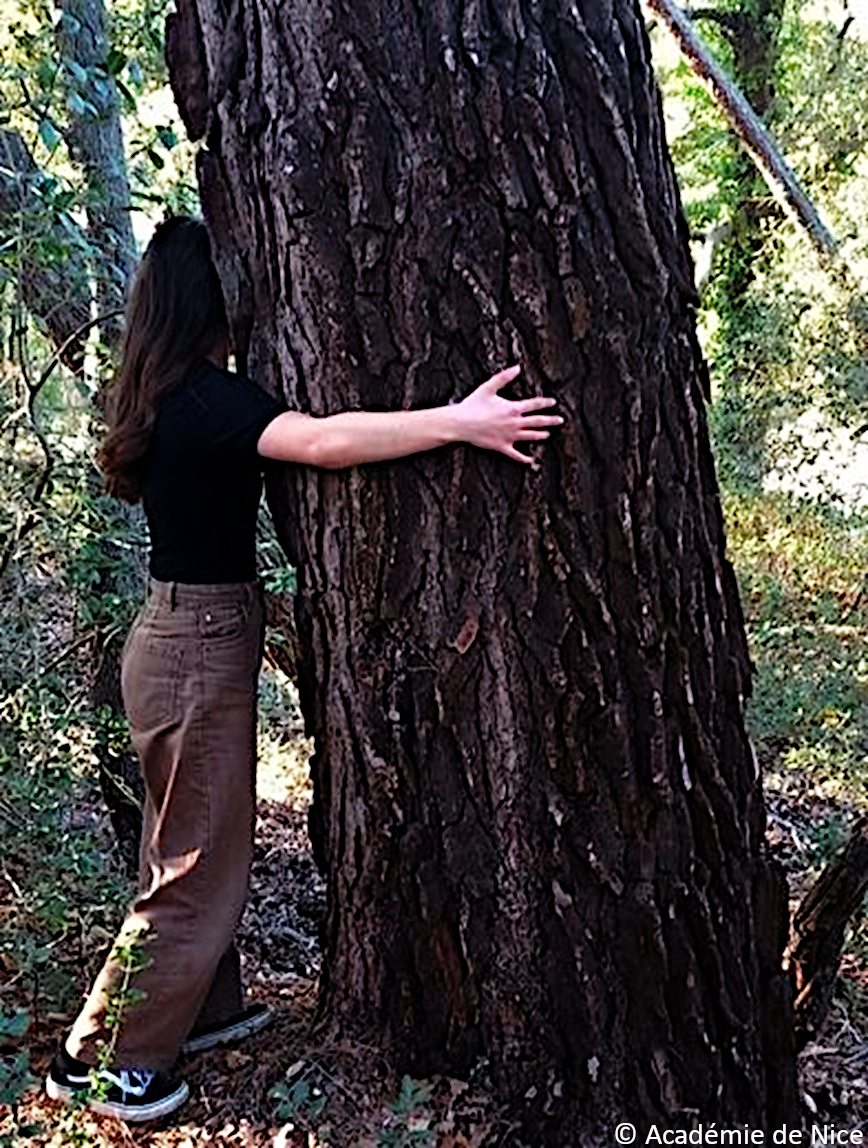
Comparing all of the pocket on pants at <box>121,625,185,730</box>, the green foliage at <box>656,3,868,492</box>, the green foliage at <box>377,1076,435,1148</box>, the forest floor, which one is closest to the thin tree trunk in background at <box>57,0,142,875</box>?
the forest floor

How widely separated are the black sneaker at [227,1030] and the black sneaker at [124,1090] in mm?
135

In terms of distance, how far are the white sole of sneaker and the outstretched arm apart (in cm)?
146

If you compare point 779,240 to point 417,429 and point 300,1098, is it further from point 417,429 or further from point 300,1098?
point 300,1098

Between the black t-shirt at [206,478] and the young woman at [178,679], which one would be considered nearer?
the black t-shirt at [206,478]

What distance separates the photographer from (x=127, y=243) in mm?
4973

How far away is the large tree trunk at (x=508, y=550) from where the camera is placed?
2.64 meters

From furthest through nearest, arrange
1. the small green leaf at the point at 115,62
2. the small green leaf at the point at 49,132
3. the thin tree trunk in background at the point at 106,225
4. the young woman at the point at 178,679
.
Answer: the thin tree trunk in background at the point at 106,225 → the small green leaf at the point at 115,62 → the small green leaf at the point at 49,132 → the young woman at the point at 178,679

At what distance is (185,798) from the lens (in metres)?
3.14

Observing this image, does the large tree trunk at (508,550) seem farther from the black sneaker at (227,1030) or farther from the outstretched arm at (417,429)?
the black sneaker at (227,1030)

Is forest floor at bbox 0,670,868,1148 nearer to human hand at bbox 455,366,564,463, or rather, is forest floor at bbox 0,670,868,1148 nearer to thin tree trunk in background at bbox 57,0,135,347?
human hand at bbox 455,366,564,463

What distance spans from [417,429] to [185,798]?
1045 millimetres

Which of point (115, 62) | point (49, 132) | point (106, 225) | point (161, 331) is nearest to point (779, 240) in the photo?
point (106, 225)

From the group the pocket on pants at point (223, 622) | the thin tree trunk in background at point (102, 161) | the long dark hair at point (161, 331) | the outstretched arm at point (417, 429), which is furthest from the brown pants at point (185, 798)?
the thin tree trunk in background at point (102, 161)

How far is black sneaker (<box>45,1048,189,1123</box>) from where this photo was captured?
305 cm
